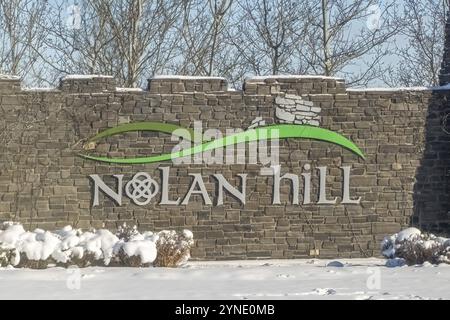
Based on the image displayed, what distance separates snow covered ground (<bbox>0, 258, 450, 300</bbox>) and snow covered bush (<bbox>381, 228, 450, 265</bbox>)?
1.34 feet

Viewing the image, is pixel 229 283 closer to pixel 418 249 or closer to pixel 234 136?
pixel 418 249

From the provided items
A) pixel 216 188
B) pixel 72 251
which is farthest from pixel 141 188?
pixel 72 251

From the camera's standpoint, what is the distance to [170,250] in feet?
42.4

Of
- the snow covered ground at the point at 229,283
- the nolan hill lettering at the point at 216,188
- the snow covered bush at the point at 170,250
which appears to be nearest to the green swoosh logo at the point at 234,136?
the nolan hill lettering at the point at 216,188

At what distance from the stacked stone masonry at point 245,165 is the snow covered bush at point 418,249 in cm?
262

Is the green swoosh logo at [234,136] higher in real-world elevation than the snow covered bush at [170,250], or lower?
higher

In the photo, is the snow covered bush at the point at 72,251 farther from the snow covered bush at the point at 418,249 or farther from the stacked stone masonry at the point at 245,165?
the snow covered bush at the point at 418,249

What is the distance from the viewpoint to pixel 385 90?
15.5 metres

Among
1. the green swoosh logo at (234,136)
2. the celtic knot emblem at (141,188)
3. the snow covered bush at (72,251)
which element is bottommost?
the snow covered bush at (72,251)

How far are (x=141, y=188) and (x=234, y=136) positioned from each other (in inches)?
76.7

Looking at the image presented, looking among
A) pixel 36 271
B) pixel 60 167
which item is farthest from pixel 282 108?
pixel 36 271

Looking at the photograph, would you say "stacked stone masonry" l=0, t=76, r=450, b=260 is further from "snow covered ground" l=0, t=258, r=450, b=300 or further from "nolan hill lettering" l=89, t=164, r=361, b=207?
"snow covered ground" l=0, t=258, r=450, b=300

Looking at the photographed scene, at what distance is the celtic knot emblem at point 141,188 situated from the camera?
15117 mm
